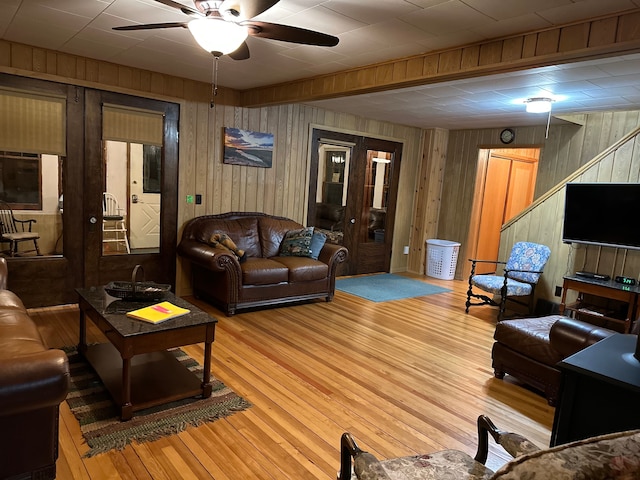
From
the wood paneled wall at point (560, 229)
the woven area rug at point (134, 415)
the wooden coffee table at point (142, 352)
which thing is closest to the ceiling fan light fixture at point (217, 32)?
the wooden coffee table at point (142, 352)

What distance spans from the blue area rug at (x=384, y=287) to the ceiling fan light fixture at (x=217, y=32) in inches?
149

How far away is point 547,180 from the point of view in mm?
5996

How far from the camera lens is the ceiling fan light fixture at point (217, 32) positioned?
2.20 meters

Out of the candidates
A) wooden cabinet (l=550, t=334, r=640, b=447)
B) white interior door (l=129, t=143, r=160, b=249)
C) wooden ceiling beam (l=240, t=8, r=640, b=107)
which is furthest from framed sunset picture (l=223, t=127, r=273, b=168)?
wooden cabinet (l=550, t=334, r=640, b=447)

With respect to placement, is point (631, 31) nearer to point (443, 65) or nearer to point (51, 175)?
point (443, 65)

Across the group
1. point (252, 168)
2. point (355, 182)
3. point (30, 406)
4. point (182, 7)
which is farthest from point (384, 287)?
point (30, 406)

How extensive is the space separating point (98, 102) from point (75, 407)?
9.82 feet

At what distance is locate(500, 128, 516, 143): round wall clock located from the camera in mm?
6270

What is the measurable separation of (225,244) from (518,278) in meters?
3.35

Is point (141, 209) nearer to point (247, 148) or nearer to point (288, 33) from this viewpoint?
point (247, 148)

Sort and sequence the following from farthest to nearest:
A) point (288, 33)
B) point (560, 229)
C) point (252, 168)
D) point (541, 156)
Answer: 1. point (541, 156)
2. point (252, 168)
3. point (560, 229)
4. point (288, 33)

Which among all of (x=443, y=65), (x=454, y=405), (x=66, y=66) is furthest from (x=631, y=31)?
(x=66, y=66)

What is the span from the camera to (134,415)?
2.52 m

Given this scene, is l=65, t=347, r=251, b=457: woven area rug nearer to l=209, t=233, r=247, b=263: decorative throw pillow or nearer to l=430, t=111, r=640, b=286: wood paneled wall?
l=209, t=233, r=247, b=263: decorative throw pillow
